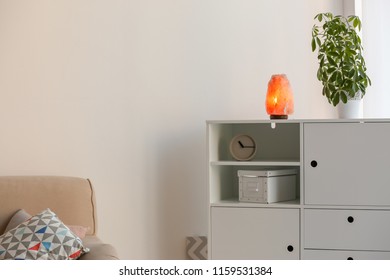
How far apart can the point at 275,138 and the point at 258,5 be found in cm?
72

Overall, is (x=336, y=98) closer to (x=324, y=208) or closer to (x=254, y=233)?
(x=324, y=208)

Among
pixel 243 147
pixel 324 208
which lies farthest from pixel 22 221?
pixel 324 208

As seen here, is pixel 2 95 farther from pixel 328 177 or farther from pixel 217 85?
pixel 328 177

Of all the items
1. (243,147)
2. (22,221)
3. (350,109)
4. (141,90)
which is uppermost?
(141,90)

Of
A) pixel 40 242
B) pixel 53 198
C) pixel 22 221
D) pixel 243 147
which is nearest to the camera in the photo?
pixel 40 242

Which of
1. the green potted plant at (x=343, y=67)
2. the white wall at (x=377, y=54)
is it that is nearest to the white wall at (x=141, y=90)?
the white wall at (x=377, y=54)

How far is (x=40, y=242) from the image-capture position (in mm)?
2713

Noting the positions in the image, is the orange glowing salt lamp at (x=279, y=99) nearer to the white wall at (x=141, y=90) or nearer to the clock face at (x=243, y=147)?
the clock face at (x=243, y=147)

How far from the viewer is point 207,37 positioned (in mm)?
3934

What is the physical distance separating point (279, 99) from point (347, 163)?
0.45 meters

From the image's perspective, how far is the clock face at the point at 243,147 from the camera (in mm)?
3613

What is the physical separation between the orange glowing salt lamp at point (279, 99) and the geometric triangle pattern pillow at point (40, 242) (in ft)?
4.01
